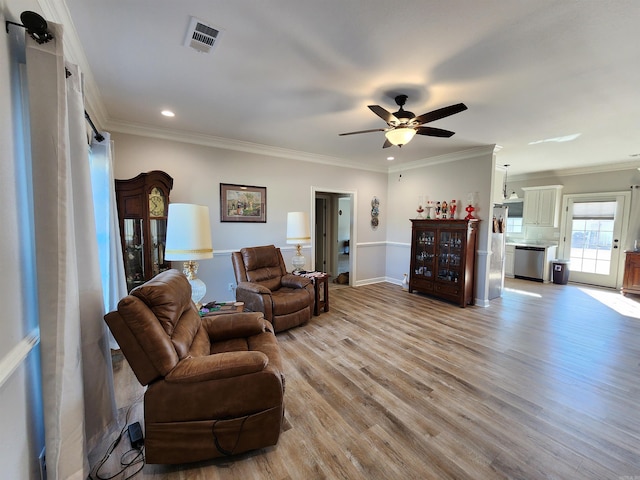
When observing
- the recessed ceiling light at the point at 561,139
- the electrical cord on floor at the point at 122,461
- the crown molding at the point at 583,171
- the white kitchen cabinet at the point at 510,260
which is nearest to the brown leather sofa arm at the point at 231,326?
the electrical cord on floor at the point at 122,461

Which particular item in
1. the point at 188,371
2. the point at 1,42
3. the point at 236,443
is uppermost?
the point at 1,42

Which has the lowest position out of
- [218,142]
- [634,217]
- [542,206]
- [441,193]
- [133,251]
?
[133,251]

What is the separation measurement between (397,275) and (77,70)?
5699 millimetres

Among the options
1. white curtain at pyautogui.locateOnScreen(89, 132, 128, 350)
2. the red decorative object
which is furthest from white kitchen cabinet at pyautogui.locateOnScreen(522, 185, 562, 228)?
white curtain at pyautogui.locateOnScreen(89, 132, 128, 350)

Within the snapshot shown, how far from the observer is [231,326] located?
7.32 ft

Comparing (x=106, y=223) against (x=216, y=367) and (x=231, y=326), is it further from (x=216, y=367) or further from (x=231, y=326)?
(x=216, y=367)

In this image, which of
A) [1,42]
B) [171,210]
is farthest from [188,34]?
[171,210]

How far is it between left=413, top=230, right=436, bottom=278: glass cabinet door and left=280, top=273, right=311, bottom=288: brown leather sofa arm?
2401mm

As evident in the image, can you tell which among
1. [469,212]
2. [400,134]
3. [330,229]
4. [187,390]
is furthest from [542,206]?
[187,390]

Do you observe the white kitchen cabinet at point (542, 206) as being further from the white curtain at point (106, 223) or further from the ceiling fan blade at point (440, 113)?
the white curtain at point (106, 223)

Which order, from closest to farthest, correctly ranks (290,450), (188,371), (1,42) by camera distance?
(1,42), (188,371), (290,450)

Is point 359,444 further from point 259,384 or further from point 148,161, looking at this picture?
point 148,161

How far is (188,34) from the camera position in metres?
1.79

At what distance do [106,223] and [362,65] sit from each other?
2.58m
